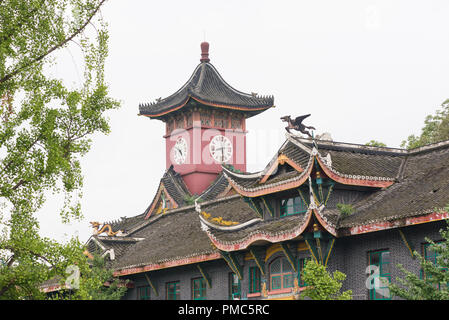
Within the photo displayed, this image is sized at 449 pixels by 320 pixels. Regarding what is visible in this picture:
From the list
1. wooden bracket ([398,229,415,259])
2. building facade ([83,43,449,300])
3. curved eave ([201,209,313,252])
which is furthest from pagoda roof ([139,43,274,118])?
wooden bracket ([398,229,415,259])

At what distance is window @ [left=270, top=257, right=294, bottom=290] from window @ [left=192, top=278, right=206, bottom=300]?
4.12 m

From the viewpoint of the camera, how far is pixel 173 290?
30.1 metres

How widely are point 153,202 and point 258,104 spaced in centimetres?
889

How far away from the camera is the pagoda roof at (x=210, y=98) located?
149ft

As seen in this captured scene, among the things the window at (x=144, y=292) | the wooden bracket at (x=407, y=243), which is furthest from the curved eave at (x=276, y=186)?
the window at (x=144, y=292)

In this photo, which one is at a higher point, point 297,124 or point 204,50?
point 204,50

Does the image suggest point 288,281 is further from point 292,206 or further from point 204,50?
point 204,50

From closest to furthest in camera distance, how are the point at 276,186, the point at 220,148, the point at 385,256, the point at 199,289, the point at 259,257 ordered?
the point at 385,256, the point at 276,186, the point at 259,257, the point at 199,289, the point at 220,148

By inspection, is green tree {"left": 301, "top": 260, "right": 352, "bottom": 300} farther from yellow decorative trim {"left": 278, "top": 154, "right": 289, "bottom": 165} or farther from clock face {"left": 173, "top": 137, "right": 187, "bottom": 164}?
clock face {"left": 173, "top": 137, "right": 187, "bottom": 164}

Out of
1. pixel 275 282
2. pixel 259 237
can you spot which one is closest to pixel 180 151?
pixel 275 282

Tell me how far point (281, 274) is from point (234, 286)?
3.16 m

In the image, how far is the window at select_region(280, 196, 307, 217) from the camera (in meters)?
25.2

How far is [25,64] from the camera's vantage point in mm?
16516
